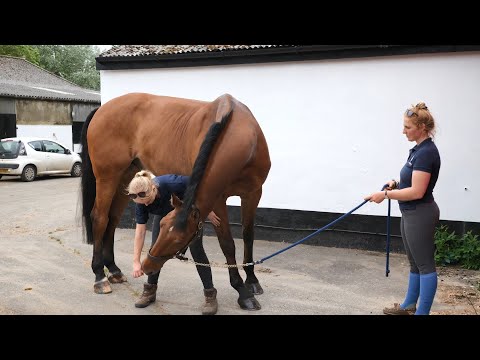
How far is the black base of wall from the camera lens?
5.75 meters

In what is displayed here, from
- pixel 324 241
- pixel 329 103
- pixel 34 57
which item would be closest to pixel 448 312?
pixel 324 241

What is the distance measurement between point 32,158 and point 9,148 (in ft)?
2.59

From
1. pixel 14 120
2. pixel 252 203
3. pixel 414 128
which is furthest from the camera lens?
pixel 14 120

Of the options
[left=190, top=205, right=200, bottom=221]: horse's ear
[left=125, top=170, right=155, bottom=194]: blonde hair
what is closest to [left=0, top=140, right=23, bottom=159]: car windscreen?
[left=125, top=170, right=155, bottom=194]: blonde hair

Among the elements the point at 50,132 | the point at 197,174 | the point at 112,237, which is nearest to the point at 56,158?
the point at 50,132

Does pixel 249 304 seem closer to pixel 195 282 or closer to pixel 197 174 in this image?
pixel 195 282

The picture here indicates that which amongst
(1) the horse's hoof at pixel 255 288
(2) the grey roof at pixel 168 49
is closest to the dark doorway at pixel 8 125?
(2) the grey roof at pixel 168 49

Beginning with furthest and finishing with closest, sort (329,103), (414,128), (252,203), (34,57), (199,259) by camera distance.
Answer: (34,57) < (329,103) < (252,203) < (199,259) < (414,128)

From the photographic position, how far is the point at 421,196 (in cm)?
302

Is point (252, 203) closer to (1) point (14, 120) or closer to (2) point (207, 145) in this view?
(2) point (207, 145)

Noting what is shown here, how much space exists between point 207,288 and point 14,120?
767 inches

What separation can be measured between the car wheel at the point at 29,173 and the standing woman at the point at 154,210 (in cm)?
1244

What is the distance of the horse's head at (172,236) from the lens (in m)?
3.03

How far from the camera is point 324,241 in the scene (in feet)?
20.3
